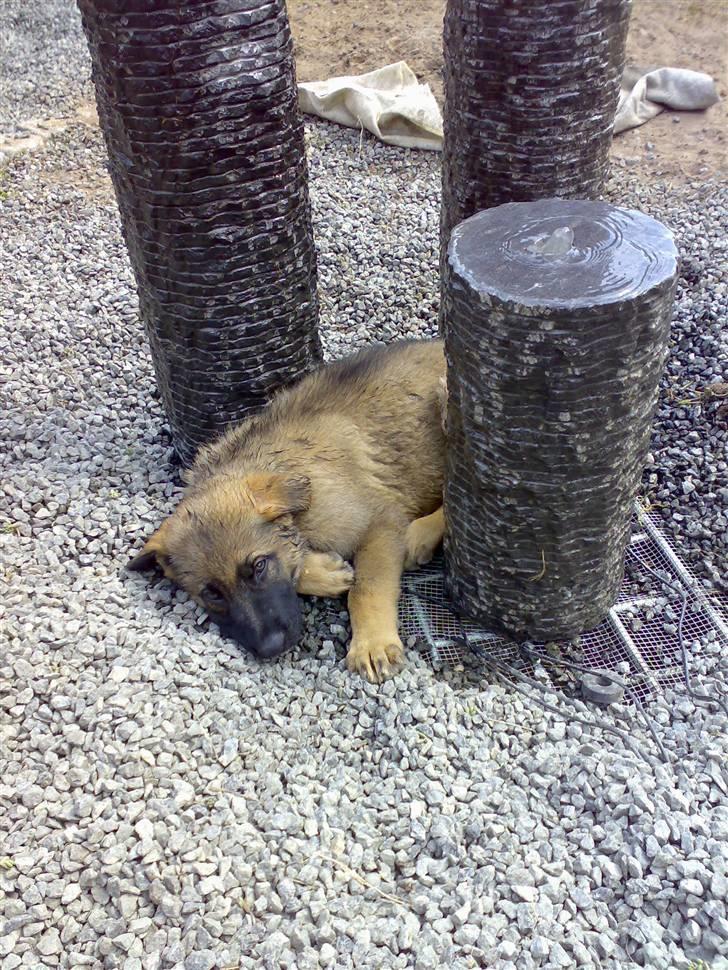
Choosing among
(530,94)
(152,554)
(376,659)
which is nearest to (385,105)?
(530,94)

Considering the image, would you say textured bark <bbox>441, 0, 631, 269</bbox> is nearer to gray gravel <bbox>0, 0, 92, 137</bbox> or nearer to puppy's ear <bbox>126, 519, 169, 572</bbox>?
puppy's ear <bbox>126, 519, 169, 572</bbox>

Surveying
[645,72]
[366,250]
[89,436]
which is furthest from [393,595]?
[645,72]

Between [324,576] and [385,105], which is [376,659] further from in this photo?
[385,105]

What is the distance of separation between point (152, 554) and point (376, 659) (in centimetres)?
121

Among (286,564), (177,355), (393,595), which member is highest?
(177,355)

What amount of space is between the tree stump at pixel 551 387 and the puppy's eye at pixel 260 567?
913 millimetres

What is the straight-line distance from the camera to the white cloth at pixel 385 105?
8.60 m

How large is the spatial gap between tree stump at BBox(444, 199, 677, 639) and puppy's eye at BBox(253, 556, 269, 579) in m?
0.91

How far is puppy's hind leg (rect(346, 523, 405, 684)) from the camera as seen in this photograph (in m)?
3.83

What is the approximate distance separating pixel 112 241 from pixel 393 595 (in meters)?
5.09

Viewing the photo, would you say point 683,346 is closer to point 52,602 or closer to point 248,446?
point 248,446

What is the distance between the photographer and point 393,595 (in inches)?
162

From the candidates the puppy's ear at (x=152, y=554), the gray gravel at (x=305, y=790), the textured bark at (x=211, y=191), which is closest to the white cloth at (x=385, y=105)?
the textured bark at (x=211, y=191)

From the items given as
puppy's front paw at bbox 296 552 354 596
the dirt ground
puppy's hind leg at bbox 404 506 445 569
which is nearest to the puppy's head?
puppy's front paw at bbox 296 552 354 596
